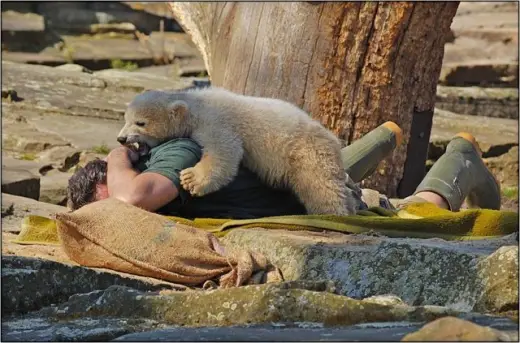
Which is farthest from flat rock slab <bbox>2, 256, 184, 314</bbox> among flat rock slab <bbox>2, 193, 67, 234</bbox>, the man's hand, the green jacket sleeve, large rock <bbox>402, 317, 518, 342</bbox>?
flat rock slab <bbox>2, 193, 67, 234</bbox>

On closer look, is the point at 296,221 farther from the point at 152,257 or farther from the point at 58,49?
the point at 58,49

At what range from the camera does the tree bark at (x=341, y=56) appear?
24.9 ft

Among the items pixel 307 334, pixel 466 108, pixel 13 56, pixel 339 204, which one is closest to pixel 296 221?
pixel 339 204

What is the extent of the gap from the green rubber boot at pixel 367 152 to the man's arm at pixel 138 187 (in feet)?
5.16

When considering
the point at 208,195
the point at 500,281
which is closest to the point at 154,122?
the point at 208,195

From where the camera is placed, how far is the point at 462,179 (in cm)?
681

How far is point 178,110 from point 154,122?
153mm

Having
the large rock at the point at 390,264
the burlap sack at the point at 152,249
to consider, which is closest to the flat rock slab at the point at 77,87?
the burlap sack at the point at 152,249

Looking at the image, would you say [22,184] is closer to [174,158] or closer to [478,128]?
[174,158]

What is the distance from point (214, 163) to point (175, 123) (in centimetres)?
39

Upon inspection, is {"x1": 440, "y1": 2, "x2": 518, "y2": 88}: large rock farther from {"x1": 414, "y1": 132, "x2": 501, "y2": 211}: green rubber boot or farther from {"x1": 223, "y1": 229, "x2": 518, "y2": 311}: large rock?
{"x1": 223, "y1": 229, "x2": 518, "y2": 311}: large rock

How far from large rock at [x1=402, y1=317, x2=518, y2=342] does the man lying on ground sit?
2.28 meters

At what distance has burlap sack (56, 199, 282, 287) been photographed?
16.4ft

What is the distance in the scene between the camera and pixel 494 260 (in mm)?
4297
